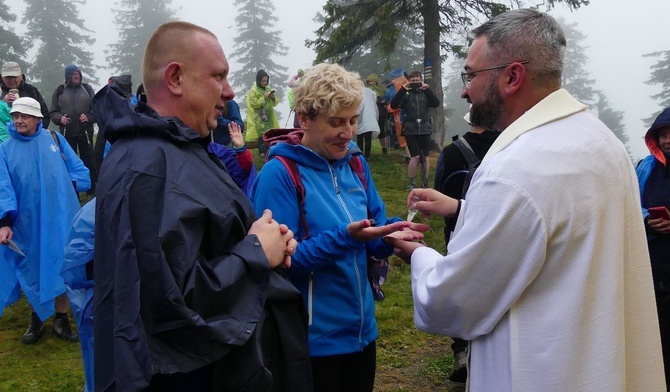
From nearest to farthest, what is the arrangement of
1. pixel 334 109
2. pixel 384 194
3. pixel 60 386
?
pixel 334 109 → pixel 60 386 → pixel 384 194

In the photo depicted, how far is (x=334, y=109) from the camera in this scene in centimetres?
281

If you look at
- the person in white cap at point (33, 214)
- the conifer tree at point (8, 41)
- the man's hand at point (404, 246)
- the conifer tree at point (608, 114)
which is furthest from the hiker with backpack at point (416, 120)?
the conifer tree at point (608, 114)

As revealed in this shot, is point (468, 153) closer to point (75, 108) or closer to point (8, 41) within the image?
point (75, 108)

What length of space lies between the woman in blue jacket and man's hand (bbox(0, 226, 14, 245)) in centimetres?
582

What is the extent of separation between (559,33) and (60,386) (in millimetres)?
5195

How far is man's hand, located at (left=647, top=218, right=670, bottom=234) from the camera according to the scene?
13.4 ft

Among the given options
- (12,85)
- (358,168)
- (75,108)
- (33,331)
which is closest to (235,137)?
(358,168)

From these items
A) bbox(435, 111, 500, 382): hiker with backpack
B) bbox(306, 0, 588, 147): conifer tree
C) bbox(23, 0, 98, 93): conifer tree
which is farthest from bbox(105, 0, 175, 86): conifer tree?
bbox(435, 111, 500, 382): hiker with backpack

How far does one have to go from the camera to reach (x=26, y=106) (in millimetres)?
5734

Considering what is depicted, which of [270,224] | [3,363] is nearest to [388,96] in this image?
[3,363]

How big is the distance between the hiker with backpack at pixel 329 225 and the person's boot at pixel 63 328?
442cm

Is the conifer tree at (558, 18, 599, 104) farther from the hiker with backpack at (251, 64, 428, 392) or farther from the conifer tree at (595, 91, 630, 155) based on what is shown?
the hiker with backpack at (251, 64, 428, 392)

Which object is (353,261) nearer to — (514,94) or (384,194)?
(514,94)

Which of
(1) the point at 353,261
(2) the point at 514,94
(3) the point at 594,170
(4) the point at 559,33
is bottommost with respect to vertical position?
(1) the point at 353,261
